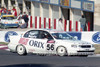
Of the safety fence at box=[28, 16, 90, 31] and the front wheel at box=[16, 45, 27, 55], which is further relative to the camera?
the safety fence at box=[28, 16, 90, 31]

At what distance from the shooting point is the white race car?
17.0m

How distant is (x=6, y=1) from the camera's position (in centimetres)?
5247

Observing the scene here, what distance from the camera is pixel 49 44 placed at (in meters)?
17.3

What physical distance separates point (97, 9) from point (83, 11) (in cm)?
252

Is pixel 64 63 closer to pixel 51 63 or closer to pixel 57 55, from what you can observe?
pixel 51 63

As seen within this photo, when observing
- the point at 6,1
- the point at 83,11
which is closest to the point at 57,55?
the point at 83,11

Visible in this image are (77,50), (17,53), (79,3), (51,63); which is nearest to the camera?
(51,63)

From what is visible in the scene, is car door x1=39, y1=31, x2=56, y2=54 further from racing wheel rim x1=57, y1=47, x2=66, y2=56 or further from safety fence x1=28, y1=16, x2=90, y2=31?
safety fence x1=28, y1=16, x2=90, y2=31

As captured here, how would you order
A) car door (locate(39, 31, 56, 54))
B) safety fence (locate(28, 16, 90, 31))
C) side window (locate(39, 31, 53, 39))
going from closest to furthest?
car door (locate(39, 31, 56, 54)) < side window (locate(39, 31, 53, 39)) < safety fence (locate(28, 16, 90, 31))

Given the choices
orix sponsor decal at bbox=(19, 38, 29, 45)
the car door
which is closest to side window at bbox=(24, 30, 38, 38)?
orix sponsor decal at bbox=(19, 38, 29, 45)

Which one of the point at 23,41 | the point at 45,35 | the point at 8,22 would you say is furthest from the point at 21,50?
the point at 8,22

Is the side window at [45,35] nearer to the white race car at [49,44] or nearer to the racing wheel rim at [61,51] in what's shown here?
the white race car at [49,44]

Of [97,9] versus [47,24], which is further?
[47,24]

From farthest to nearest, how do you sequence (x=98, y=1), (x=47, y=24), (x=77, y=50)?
(x=47, y=24) → (x=98, y=1) → (x=77, y=50)
